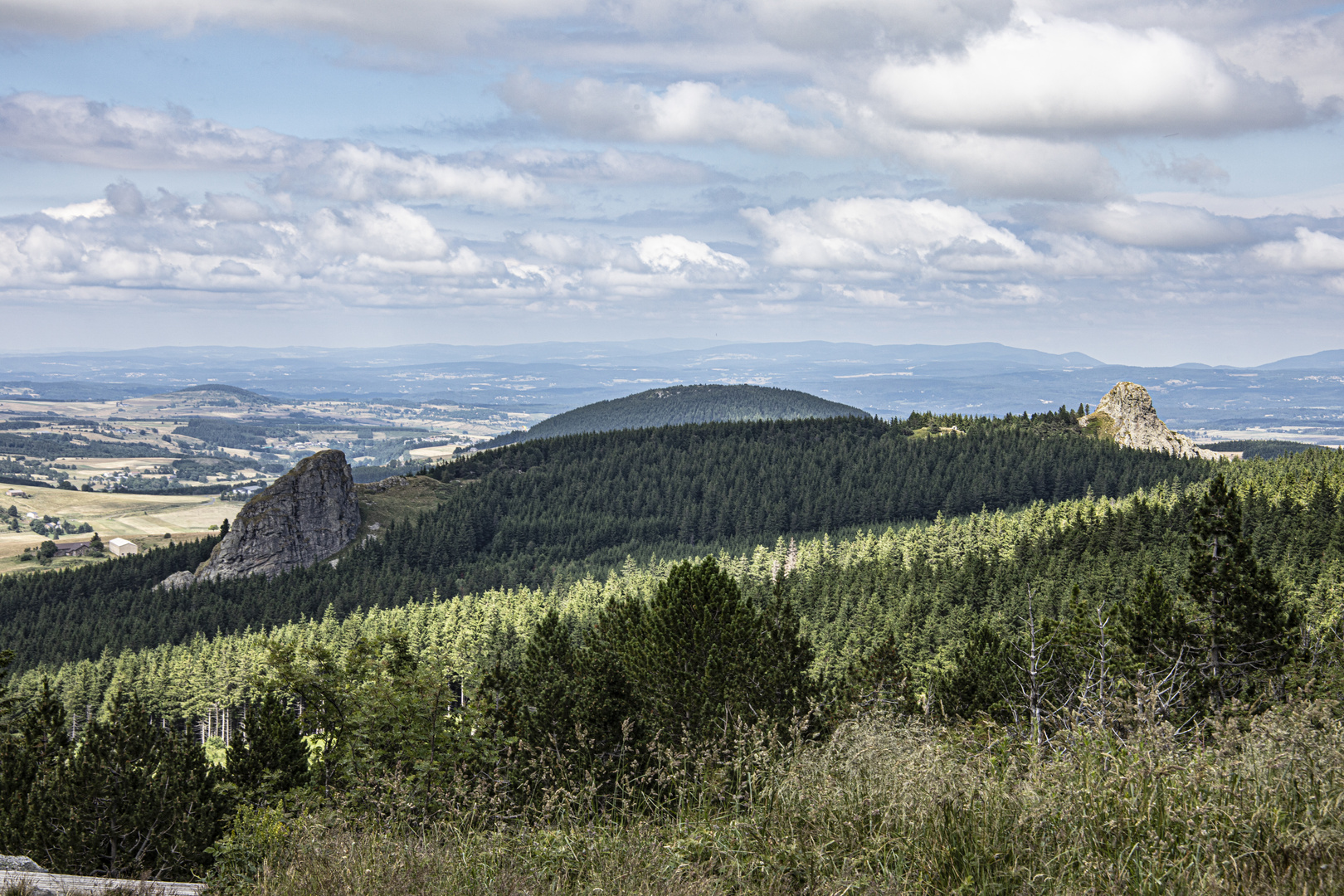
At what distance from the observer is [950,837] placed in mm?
7973

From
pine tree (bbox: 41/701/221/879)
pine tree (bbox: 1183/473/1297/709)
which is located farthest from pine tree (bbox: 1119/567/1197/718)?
pine tree (bbox: 41/701/221/879)

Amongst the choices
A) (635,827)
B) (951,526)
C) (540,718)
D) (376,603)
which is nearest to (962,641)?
(540,718)

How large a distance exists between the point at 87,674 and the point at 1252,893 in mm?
131631

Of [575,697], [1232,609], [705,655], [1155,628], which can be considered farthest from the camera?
[575,697]

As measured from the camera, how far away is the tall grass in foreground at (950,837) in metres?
7.31

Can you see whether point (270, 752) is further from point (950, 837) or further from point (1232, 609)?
point (1232, 609)

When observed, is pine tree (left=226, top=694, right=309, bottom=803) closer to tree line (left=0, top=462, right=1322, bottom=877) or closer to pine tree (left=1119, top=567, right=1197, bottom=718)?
tree line (left=0, top=462, right=1322, bottom=877)

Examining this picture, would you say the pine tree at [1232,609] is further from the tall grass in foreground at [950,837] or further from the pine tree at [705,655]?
the tall grass in foreground at [950,837]

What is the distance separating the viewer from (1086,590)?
8194 centimetres

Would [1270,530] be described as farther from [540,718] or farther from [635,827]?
[635,827]

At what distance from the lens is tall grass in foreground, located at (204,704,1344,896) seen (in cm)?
731

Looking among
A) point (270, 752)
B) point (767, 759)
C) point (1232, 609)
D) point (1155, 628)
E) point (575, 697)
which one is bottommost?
point (270, 752)

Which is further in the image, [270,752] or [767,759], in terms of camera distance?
[270,752]

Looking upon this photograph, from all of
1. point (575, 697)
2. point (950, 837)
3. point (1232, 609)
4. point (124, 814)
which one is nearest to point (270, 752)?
point (124, 814)
